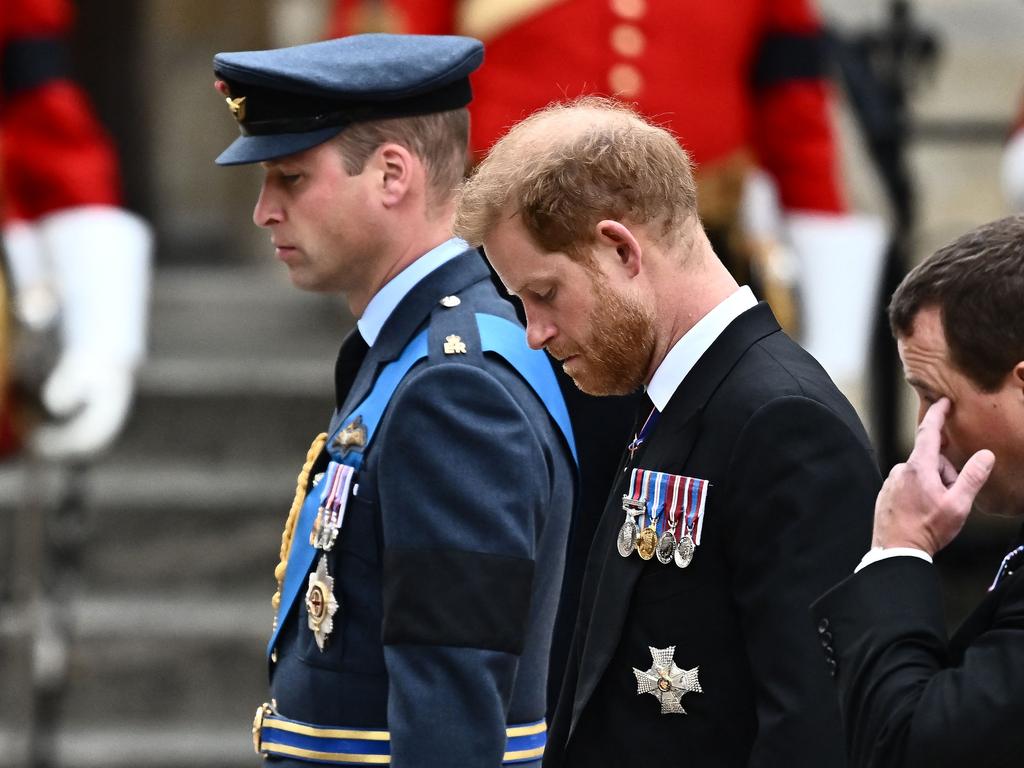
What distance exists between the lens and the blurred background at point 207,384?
626cm

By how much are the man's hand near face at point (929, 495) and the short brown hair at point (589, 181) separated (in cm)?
42

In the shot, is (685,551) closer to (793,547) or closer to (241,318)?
(793,547)

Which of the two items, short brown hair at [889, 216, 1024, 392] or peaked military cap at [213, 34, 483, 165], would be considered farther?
peaked military cap at [213, 34, 483, 165]

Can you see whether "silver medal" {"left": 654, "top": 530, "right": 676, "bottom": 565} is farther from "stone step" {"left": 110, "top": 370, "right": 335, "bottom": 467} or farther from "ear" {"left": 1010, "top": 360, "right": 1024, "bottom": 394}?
"stone step" {"left": 110, "top": 370, "right": 335, "bottom": 467}

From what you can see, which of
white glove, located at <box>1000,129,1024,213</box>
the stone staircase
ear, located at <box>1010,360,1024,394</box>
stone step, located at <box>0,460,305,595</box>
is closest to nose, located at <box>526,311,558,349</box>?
ear, located at <box>1010,360,1024,394</box>

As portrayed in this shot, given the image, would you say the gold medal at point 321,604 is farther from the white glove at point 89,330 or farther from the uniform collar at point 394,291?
the white glove at point 89,330

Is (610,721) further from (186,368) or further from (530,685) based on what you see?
(186,368)

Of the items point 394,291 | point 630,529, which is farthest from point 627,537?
point 394,291

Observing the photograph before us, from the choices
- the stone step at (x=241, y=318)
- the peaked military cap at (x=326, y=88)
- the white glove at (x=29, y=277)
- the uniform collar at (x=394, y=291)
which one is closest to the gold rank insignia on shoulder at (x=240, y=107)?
the peaked military cap at (x=326, y=88)

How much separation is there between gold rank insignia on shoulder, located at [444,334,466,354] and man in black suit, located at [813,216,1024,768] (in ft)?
2.27

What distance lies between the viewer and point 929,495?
7.68 ft

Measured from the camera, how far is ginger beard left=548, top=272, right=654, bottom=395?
2557 mm

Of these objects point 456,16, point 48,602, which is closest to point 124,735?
point 48,602

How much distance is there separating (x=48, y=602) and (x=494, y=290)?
3569mm
